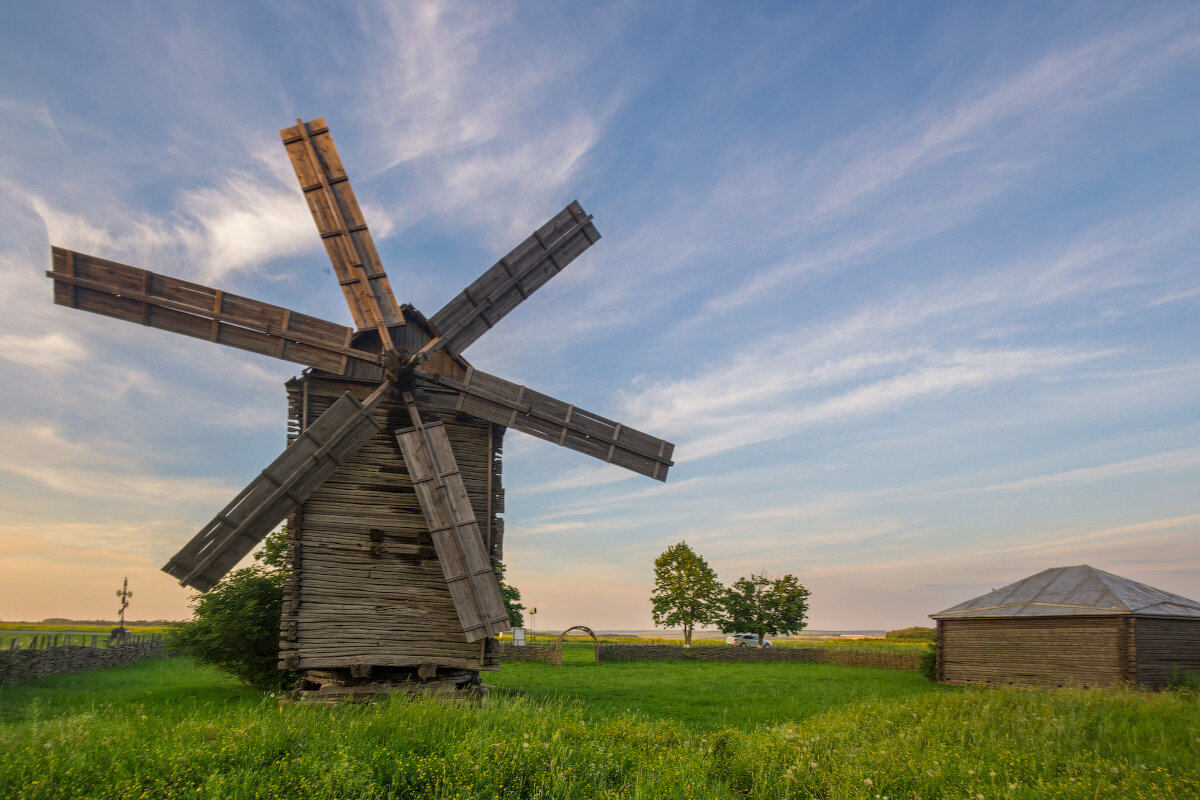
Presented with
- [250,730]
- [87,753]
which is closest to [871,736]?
[250,730]

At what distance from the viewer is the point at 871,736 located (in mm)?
11742

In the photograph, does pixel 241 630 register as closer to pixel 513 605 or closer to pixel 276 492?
pixel 276 492

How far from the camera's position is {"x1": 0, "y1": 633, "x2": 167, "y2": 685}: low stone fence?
71.3 feet

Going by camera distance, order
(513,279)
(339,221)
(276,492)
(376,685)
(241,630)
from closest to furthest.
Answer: (276,492) → (376,685) → (339,221) → (513,279) → (241,630)

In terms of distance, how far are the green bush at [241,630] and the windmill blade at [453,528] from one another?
26.8 ft

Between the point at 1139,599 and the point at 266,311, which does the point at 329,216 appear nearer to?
the point at 266,311

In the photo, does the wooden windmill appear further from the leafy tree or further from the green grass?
the leafy tree

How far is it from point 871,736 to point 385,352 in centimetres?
1135

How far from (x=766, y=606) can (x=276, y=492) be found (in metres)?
47.0

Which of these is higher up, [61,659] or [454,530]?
[454,530]

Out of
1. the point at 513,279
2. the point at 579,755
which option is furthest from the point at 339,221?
the point at 579,755

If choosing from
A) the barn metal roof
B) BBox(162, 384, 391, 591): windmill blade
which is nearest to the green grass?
the barn metal roof

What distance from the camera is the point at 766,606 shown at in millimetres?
53469

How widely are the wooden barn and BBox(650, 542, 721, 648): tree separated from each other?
2202 centimetres
